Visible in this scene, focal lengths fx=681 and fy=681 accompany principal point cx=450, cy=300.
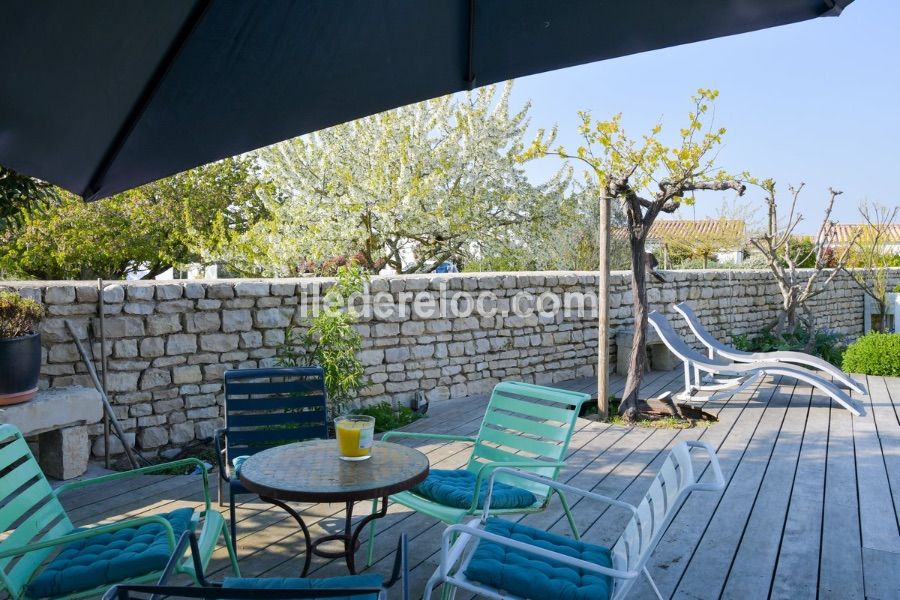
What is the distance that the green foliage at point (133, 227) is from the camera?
1568 centimetres

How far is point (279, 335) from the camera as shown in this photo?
5.62 m

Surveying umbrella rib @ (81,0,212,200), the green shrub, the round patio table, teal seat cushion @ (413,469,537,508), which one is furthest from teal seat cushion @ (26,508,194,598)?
the green shrub

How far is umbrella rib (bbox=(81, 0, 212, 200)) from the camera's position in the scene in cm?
163

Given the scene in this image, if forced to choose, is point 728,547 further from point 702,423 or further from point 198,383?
point 198,383

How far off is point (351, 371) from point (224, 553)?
96.8 inches

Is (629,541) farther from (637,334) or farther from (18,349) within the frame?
(637,334)

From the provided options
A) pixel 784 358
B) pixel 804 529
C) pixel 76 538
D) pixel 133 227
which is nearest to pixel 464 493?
pixel 76 538

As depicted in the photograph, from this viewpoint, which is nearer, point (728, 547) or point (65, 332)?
point (728, 547)

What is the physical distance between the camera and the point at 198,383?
518 centimetres

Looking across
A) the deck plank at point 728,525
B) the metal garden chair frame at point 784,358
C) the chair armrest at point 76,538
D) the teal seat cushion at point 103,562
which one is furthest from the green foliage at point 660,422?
the chair armrest at point 76,538

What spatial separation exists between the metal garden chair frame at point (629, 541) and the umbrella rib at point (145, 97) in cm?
157

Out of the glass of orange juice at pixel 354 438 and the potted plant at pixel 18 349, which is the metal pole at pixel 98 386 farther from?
the glass of orange juice at pixel 354 438

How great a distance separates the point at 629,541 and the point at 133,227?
16.4 m

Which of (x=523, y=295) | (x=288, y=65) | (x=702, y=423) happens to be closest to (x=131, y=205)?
(x=523, y=295)
